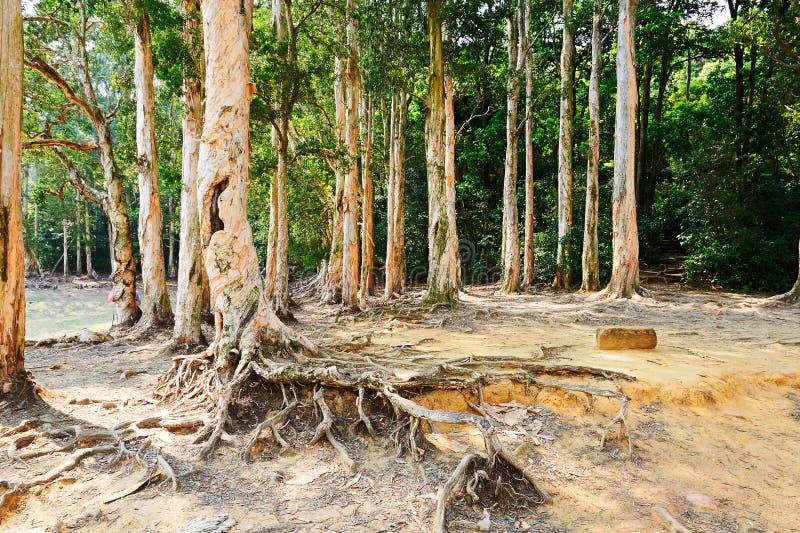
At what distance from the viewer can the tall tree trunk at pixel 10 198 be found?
14.5ft

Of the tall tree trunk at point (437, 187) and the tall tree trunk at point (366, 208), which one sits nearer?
the tall tree trunk at point (437, 187)

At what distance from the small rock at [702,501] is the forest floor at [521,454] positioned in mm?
12

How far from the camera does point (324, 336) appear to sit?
9031mm

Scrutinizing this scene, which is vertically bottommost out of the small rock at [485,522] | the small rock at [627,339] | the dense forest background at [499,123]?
the small rock at [485,522]

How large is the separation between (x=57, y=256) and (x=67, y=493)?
41.0 meters

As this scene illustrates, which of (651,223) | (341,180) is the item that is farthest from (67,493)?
(651,223)

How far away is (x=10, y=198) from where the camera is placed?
450 cm

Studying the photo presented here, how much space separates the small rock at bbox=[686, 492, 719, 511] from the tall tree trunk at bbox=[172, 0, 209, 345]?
294 inches

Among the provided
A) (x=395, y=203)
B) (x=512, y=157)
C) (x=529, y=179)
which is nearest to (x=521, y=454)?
(x=395, y=203)

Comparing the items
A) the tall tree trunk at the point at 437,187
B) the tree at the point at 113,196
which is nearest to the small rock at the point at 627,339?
the tall tree trunk at the point at 437,187

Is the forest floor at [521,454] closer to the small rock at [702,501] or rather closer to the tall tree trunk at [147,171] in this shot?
the small rock at [702,501]

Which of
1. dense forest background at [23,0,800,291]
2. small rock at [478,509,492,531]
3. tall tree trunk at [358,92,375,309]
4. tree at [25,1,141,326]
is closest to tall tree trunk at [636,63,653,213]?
dense forest background at [23,0,800,291]

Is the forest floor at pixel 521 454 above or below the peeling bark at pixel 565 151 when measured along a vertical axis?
below

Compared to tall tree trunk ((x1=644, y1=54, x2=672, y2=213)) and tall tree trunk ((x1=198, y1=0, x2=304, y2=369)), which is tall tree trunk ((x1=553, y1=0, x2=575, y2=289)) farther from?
tall tree trunk ((x1=198, y1=0, x2=304, y2=369))
